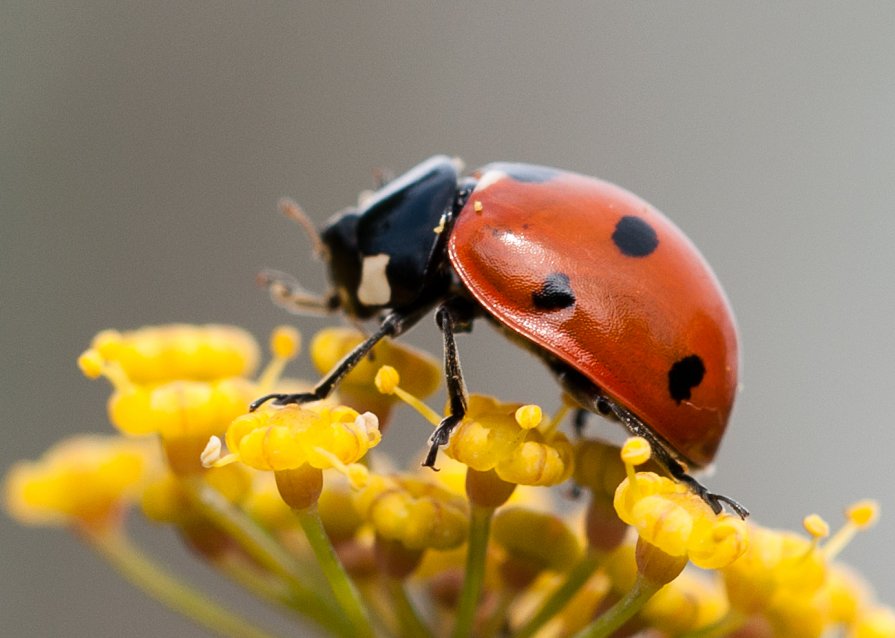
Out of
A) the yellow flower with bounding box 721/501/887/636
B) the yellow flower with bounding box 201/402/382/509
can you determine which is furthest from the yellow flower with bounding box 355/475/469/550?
the yellow flower with bounding box 721/501/887/636

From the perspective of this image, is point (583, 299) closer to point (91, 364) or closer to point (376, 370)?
point (376, 370)

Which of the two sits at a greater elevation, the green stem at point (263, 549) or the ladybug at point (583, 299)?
the ladybug at point (583, 299)

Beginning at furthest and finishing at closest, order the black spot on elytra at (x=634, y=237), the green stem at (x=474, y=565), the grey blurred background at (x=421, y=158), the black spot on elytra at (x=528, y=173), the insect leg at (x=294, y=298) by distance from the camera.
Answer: the grey blurred background at (x=421, y=158)
the insect leg at (x=294, y=298)
the black spot on elytra at (x=528, y=173)
the black spot on elytra at (x=634, y=237)
the green stem at (x=474, y=565)

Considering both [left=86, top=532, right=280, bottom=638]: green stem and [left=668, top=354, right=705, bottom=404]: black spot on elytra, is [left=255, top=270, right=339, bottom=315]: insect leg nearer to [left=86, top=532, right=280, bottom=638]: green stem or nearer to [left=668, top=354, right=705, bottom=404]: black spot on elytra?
[left=86, top=532, right=280, bottom=638]: green stem

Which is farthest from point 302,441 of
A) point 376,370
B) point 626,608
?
point 626,608

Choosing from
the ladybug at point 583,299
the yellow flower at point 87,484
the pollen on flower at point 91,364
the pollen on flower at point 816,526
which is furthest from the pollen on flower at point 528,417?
the yellow flower at point 87,484

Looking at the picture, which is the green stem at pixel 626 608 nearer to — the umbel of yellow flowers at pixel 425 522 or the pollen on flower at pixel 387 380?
the umbel of yellow flowers at pixel 425 522
